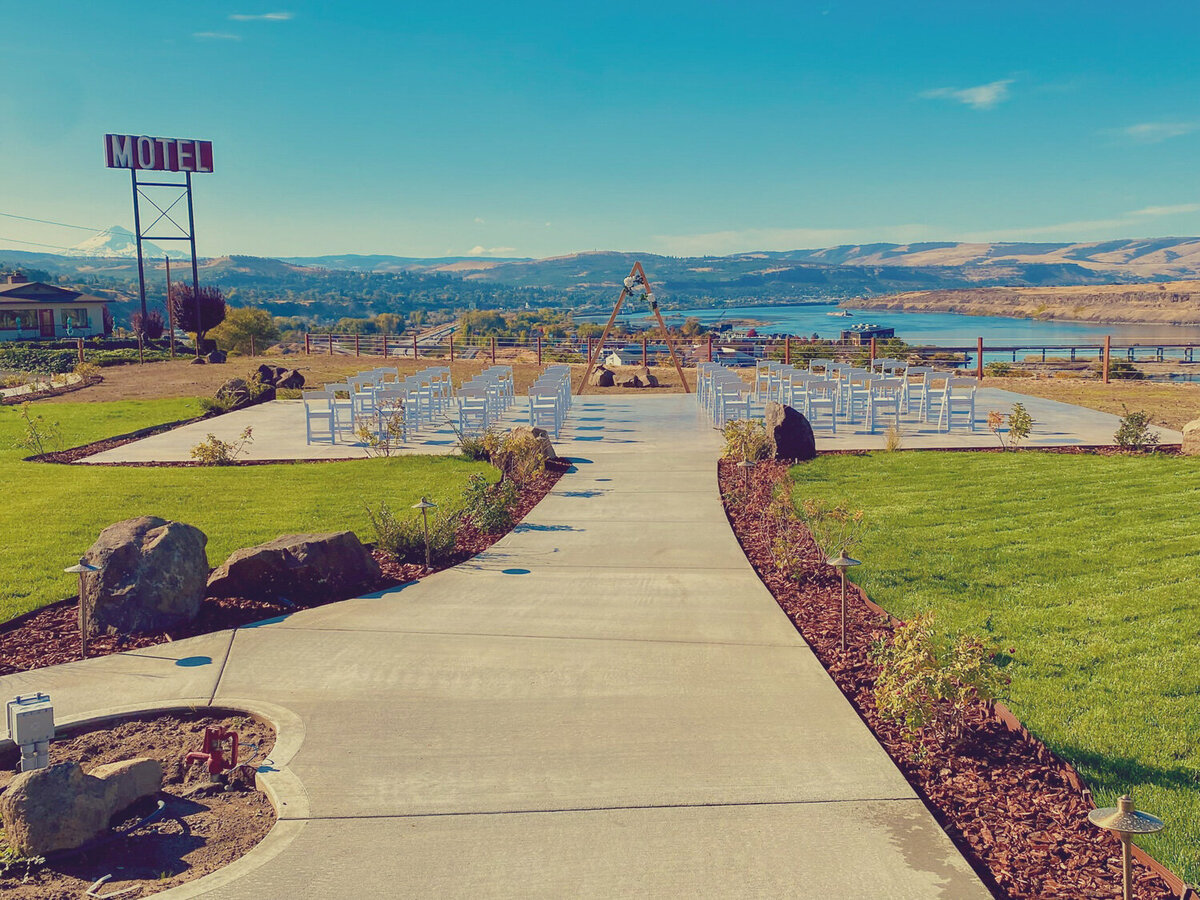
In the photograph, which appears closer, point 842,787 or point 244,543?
point 842,787

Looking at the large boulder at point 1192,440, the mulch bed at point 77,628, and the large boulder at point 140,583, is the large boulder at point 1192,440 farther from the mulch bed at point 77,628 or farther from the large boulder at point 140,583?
the large boulder at point 140,583

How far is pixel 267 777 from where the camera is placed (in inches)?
158

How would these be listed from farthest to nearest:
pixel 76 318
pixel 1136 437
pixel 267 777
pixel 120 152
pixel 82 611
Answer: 1. pixel 76 318
2. pixel 120 152
3. pixel 1136 437
4. pixel 82 611
5. pixel 267 777

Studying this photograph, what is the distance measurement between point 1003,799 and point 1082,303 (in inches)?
6157

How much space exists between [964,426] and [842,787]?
41.0 feet

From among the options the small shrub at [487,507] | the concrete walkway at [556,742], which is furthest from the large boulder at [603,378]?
the concrete walkway at [556,742]

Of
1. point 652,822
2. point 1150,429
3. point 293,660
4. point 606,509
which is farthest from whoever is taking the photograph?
point 1150,429

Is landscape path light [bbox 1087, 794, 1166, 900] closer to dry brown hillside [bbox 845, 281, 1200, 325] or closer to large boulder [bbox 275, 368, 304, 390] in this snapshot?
large boulder [bbox 275, 368, 304, 390]

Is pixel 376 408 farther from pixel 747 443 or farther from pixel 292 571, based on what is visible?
pixel 292 571

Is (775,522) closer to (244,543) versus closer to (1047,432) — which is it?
(244,543)

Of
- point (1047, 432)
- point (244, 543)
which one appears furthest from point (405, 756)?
point (1047, 432)

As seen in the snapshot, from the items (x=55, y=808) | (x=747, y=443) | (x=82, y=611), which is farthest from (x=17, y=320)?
(x=55, y=808)

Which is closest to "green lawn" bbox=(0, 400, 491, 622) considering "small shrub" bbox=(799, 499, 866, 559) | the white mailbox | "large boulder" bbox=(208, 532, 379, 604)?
"large boulder" bbox=(208, 532, 379, 604)

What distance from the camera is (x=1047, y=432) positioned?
14180mm
